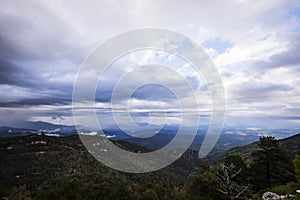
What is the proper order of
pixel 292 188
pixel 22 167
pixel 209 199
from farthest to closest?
pixel 22 167 → pixel 209 199 → pixel 292 188

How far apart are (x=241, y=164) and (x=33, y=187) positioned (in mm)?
159549

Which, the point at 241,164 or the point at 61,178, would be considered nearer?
the point at 241,164

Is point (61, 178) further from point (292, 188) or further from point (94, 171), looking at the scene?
point (292, 188)

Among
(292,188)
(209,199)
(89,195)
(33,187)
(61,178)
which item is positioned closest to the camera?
(292,188)

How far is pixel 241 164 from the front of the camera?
30.4 m

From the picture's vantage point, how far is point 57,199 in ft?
136

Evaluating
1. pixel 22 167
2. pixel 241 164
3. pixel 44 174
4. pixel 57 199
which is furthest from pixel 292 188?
pixel 22 167

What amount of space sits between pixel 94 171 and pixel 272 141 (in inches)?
6651

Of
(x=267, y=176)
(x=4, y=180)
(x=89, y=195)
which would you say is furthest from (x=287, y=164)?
(x=4, y=180)

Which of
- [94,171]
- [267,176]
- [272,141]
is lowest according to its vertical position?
[94,171]

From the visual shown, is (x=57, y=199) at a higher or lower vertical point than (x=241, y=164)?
lower

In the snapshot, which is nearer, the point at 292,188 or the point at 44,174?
the point at 292,188

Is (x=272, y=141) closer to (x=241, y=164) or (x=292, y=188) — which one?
(x=241, y=164)

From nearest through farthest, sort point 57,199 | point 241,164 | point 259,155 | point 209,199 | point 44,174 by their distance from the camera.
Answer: point 209,199 < point 259,155 < point 241,164 < point 57,199 < point 44,174
